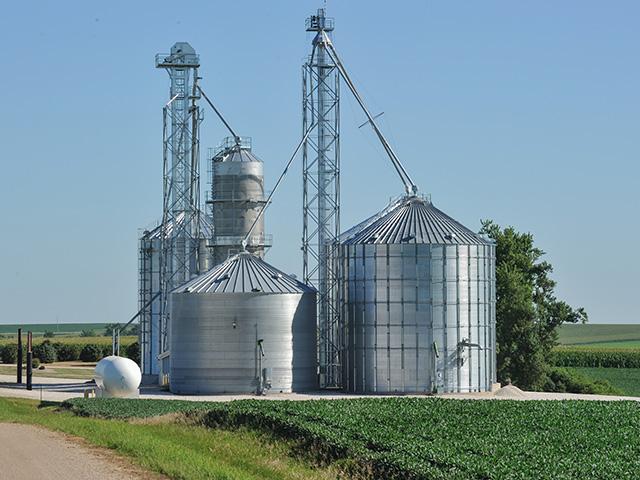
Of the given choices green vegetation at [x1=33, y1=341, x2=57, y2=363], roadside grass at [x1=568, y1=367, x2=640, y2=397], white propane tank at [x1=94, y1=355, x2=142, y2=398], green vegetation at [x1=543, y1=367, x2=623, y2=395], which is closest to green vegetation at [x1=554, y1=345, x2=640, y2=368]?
roadside grass at [x1=568, y1=367, x2=640, y2=397]

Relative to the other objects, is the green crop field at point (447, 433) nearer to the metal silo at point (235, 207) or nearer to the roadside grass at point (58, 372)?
the metal silo at point (235, 207)

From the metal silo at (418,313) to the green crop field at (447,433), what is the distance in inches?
661

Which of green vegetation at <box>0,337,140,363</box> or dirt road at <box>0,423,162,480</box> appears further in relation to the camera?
green vegetation at <box>0,337,140,363</box>

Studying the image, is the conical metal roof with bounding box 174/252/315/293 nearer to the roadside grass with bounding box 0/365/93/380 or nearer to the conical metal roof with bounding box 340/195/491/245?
the conical metal roof with bounding box 340/195/491/245

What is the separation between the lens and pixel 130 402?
2308 inches

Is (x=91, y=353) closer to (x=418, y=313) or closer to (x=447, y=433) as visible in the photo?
(x=418, y=313)

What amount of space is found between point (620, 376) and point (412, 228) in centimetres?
4743

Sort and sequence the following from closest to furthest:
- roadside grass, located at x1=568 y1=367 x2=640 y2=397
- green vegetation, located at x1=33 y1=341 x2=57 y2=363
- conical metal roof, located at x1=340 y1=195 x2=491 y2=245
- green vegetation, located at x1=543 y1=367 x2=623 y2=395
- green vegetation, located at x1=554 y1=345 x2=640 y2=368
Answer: conical metal roof, located at x1=340 y1=195 x2=491 y2=245, green vegetation, located at x1=543 y1=367 x2=623 y2=395, roadside grass, located at x1=568 y1=367 x2=640 y2=397, green vegetation, located at x1=33 y1=341 x2=57 y2=363, green vegetation, located at x1=554 y1=345 x2=640 y2=368

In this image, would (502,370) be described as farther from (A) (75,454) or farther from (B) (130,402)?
(A) (75,454)

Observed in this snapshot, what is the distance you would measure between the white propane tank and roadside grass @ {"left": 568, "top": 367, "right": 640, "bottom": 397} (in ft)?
133

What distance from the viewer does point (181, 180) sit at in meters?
82.2

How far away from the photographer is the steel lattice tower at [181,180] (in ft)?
269

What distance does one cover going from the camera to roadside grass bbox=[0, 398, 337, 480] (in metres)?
32.7

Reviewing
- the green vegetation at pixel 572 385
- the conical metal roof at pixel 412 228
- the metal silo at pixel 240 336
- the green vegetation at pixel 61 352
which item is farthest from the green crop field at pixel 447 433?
the green vegetation at pixel 61 352
